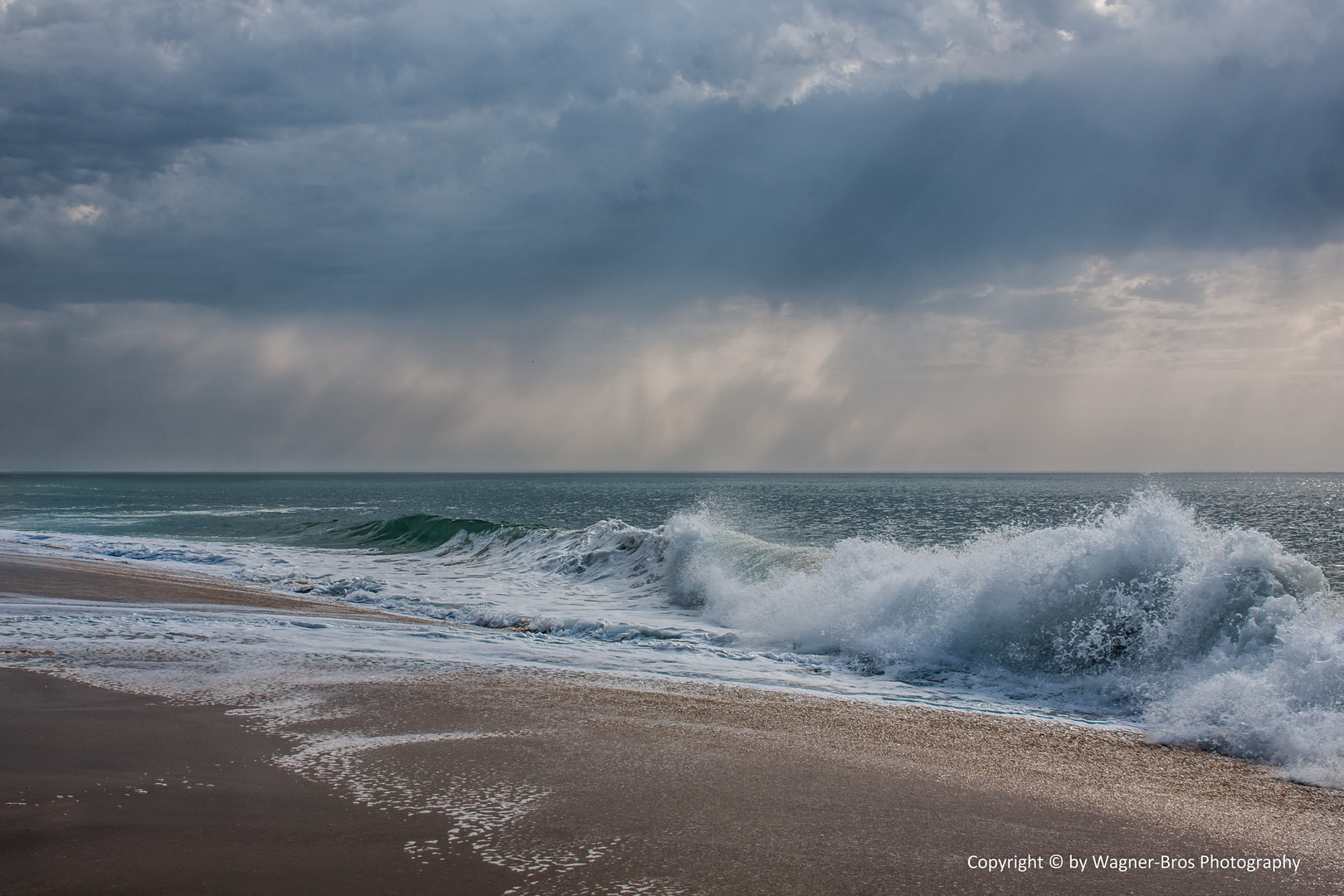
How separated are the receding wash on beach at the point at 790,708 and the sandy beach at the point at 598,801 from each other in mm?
29

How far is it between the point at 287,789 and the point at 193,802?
0.44m

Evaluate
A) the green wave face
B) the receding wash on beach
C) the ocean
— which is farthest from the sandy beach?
the green wave face

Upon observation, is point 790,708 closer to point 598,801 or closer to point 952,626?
point 598,801

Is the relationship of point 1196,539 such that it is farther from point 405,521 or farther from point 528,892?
point 405,521

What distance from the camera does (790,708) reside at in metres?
7.05

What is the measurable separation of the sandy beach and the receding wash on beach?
0.10 feet

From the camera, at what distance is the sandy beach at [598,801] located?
11.2 ft

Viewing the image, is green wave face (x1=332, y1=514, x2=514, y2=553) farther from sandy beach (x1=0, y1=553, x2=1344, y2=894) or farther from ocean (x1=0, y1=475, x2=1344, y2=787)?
sandy beach (x1=0, y1=553, x2=1344, y2=894)

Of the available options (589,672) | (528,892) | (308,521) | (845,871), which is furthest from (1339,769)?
(308,521)

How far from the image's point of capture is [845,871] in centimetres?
355

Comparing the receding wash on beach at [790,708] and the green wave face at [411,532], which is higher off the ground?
the receding wash on beach at [790,708]

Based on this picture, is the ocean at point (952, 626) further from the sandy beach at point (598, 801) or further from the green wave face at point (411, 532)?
the green wave face at point (411, 532)

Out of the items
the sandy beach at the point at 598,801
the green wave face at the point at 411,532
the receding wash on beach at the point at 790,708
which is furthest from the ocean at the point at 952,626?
the green wave face at the point at 411,532

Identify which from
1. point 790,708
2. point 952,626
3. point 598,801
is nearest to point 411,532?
point 952,626
